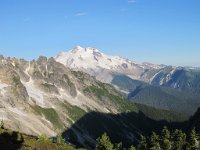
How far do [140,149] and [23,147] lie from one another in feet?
359

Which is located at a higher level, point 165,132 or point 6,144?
point 6,144

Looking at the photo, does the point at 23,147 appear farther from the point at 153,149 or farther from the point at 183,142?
the point at 183,142

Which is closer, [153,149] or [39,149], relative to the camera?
[39,149]

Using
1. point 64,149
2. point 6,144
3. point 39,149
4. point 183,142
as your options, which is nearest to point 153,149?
point 183,142

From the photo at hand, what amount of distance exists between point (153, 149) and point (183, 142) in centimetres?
2044

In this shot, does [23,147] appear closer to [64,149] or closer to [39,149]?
[39,149]

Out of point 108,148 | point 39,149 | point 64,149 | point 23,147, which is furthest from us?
point 108,148

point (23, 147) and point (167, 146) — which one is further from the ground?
point (23, 147)

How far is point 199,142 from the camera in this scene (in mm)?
160625

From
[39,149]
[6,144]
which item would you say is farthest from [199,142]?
[6,144]

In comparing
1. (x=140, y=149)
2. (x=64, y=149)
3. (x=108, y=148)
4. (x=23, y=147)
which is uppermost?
(x=23, y=147)

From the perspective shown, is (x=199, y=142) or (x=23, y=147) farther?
(x=199, y=142)

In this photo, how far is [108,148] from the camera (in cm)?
14000

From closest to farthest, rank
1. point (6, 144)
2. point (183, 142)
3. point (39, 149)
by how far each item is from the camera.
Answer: point (6, 144), point (39, 149), point (183, 142)
